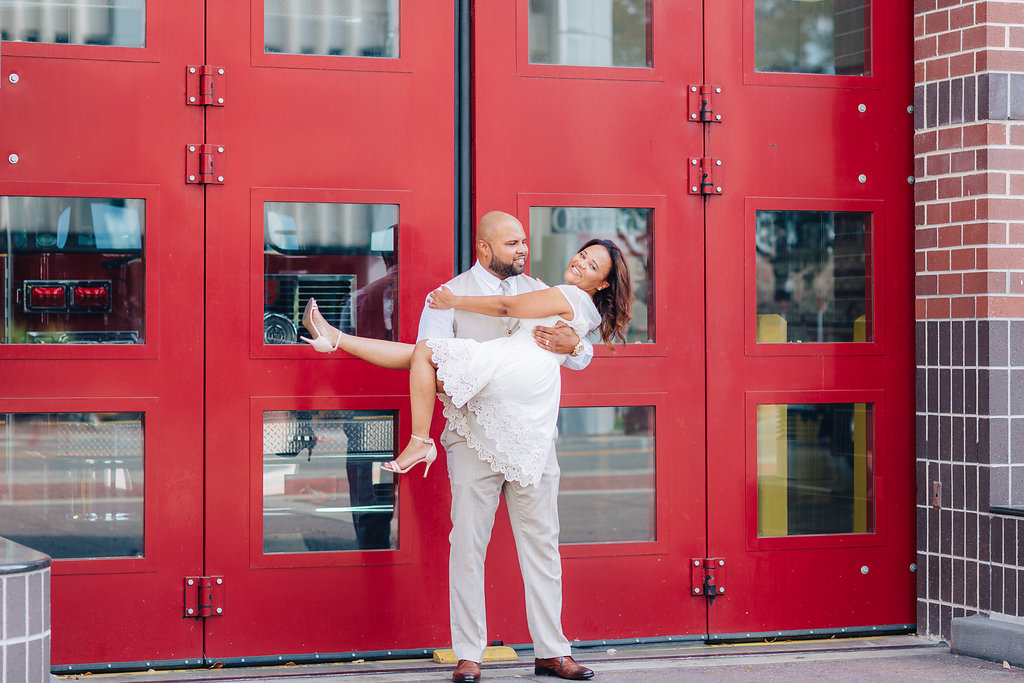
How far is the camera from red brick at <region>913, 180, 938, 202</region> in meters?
5.34

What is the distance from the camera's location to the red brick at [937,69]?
5.26 m

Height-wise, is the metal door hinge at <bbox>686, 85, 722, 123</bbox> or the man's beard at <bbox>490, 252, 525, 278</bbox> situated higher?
the metal door hinge at <bbox>686, 85, 722, 123</bbox>

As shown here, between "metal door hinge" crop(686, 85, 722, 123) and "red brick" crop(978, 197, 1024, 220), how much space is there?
1.26m

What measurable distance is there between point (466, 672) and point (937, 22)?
11.9 feet

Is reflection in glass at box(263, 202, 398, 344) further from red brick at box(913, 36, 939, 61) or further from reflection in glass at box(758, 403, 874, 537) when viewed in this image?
red brick at box(913, 36, 939, 61)

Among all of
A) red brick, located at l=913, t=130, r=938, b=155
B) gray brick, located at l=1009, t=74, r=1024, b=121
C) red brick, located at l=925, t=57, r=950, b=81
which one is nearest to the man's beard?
red brick, located at l=913, t=130, r=938, b=155

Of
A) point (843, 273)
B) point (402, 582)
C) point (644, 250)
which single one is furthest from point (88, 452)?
point (843, 273)

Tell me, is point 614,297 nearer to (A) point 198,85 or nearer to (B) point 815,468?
(B) point 815,468

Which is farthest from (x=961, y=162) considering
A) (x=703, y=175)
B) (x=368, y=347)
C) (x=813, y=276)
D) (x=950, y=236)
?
(x=368, y=347)

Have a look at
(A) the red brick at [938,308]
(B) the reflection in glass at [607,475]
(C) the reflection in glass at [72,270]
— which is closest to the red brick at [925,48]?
(A) the red brick at [938,308]

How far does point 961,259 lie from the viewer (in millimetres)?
5180

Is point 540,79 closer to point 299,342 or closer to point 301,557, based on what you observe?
point 299,342

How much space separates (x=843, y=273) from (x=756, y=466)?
1027 millimetres

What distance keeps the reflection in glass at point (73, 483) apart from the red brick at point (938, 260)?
3652 mm
